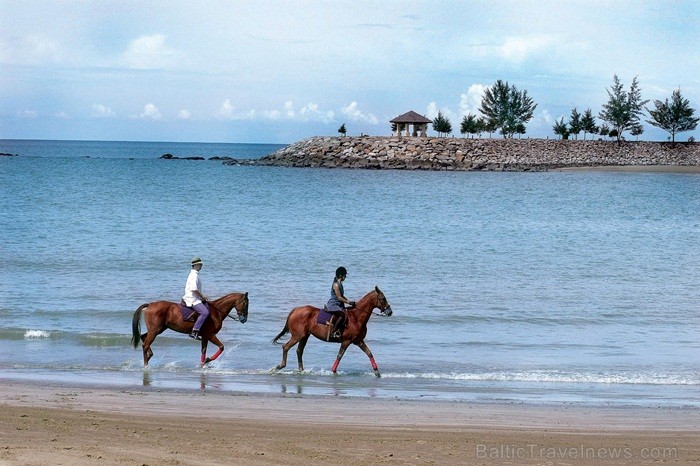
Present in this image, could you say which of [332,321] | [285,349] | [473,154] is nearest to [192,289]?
[285,349]

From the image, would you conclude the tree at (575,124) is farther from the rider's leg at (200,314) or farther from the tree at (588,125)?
the rider's leg at (200,314)

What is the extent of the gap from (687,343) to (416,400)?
927 cm

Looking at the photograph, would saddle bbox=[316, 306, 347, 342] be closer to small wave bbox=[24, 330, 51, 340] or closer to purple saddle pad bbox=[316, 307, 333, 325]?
purple saddle pad bbox=[316, 307, 333, 325]

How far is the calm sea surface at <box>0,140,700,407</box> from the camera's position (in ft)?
56.0

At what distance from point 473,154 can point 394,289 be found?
85849 millimetres

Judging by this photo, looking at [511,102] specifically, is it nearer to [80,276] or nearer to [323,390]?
[80,276]

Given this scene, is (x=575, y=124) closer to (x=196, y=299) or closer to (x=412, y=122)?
(x=412, y=122)

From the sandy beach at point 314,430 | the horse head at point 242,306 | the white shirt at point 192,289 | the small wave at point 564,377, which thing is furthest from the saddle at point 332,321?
the sandy beach at point 314,430

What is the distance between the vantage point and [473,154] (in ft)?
371

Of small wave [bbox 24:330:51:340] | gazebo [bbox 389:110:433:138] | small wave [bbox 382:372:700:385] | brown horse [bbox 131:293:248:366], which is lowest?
small wave [bbox 382:372:700:385]

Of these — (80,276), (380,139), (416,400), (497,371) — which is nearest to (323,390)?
(416,400)

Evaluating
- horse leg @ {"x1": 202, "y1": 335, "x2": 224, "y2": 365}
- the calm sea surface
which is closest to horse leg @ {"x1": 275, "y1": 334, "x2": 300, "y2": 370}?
the calm sea surface

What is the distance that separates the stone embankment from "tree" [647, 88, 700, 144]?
4089mm

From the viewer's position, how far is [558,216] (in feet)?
197
